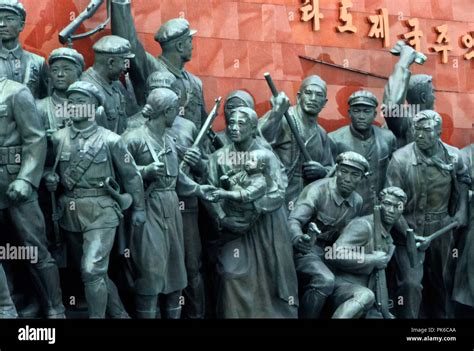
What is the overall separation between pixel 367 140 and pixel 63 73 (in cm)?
399

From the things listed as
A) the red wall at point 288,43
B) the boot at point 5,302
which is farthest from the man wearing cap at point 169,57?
the boot at point 5,302

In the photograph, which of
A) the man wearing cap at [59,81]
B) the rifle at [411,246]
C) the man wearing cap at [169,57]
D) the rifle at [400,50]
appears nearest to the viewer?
the man wearing cap at [59,81]

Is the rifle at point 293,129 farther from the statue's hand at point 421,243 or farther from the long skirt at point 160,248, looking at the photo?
the long skirt at point 160,248

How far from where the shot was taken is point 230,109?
24.6m

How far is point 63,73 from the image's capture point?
908 inches

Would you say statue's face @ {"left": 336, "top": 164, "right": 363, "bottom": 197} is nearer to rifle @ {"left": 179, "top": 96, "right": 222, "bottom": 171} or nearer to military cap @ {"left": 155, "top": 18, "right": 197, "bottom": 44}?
rifle @ {"left": 179, "top": 96, "right": 222, "bottom": 171}

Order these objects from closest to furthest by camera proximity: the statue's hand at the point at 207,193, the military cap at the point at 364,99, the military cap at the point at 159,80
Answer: the statue's hand at the point at 207,193 < the military cap at the point at 159,80 < the military cap at the point at 364,99

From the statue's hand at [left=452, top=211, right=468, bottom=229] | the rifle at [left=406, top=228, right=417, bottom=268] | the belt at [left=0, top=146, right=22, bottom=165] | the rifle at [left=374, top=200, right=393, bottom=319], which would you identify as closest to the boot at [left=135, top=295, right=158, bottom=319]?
the belt at [left=0, top=146, right=22, bottom=165]

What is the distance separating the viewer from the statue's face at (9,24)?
22.9 metres

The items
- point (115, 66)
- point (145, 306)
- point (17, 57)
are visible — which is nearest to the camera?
point (145, 306)

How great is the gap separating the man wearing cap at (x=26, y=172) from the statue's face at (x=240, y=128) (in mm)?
2133

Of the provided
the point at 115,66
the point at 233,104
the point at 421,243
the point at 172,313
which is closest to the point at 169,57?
the point at 233,104

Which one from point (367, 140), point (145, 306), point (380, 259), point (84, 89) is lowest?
point (145, 306)

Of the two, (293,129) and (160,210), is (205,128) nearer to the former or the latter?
(160,210)
